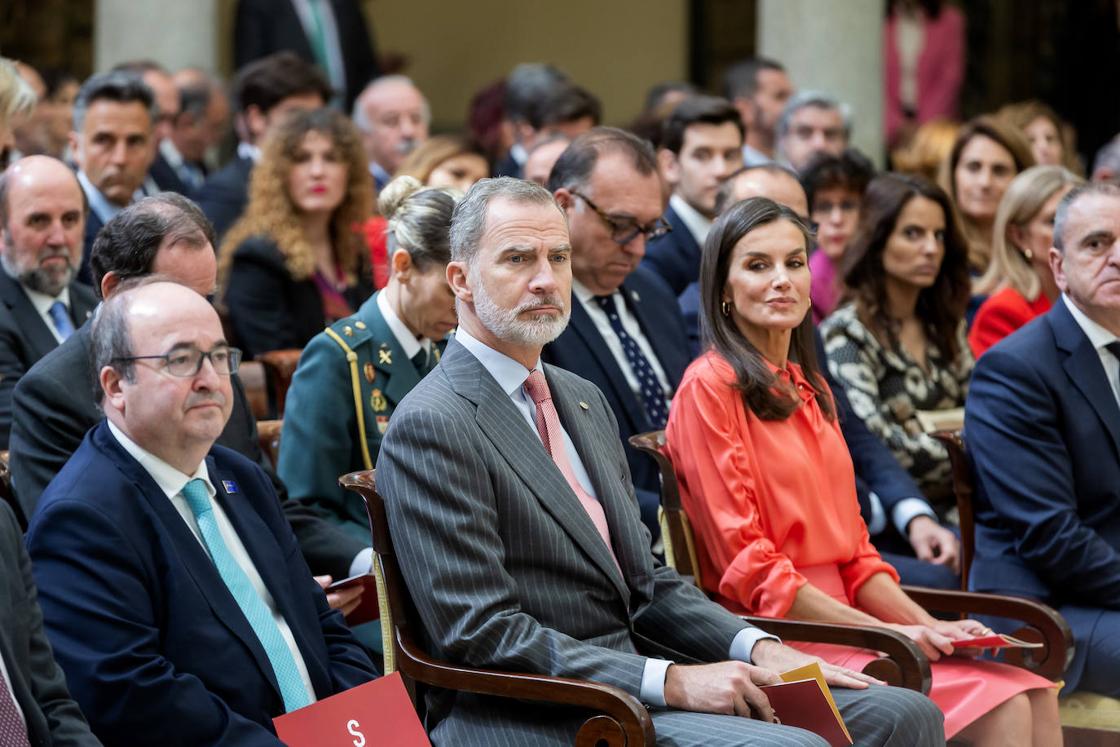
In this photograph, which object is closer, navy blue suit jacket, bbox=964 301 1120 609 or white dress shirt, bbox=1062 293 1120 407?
navy blue suit jacket, bbox=964 301 1120 609

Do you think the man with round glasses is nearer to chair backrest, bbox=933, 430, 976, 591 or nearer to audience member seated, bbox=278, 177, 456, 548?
audience member seated, bbox=278, 177, 456, 548

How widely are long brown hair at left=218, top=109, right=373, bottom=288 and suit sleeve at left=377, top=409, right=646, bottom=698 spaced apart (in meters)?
2.99

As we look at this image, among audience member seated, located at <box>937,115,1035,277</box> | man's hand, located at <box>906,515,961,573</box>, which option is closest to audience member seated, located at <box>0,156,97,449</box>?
man's hand, located at <box>906,515,961,573</box>

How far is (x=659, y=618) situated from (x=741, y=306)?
34.3 inches

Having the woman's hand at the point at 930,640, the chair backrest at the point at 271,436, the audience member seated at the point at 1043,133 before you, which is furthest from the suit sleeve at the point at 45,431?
the audience member seated at the point at 1043,133

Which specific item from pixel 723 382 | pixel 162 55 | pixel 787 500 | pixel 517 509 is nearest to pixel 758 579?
pixel 787 500

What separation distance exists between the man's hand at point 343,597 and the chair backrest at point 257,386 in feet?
4.77

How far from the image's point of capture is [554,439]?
3428 mm

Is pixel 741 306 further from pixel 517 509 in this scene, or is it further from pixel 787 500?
pixel 517 509

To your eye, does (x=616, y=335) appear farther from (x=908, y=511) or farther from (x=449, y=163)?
(x=449, y=163)

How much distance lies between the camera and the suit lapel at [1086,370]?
4.34 metres

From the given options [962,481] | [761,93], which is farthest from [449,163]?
[761,93]

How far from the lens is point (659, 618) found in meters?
3.52

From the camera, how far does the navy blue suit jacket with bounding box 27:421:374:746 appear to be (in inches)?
113
